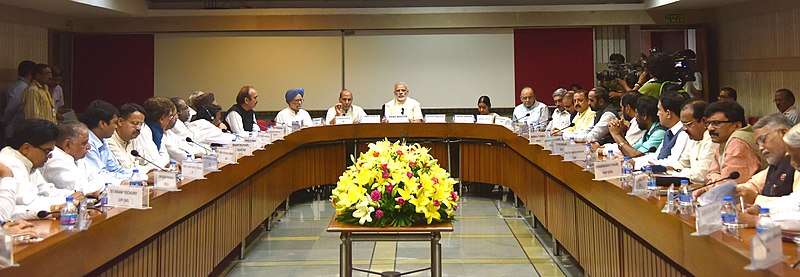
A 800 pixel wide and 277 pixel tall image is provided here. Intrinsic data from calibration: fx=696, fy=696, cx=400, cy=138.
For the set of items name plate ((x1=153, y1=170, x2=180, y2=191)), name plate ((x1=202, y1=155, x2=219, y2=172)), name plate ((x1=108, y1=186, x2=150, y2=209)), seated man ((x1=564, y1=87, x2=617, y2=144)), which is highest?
seated man ((x1=564, y1=87, x2=617, y2=144))

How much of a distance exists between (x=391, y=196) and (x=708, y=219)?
157 cm

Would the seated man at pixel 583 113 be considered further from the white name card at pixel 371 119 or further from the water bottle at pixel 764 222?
the water bottle at pixel 764 222

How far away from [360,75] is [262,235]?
4.91 metres

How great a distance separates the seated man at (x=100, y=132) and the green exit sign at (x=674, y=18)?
816cm

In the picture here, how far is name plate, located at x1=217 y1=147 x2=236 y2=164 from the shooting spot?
168 inches

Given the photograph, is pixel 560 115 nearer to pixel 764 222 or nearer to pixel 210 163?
pixel 210 163

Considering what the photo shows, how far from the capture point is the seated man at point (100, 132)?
366 cm

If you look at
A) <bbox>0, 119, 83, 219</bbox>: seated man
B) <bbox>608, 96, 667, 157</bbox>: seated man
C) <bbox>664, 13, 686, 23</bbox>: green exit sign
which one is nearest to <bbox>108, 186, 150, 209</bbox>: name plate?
<bbox>0, 119, 83, 219</bbox>: seated man

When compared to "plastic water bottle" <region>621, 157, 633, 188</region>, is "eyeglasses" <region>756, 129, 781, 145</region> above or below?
above

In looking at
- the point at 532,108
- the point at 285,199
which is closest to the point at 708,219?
the point at 285,199

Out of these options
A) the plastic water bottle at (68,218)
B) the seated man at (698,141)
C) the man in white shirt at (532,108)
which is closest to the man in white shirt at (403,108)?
the man in white shirt at (532,108)

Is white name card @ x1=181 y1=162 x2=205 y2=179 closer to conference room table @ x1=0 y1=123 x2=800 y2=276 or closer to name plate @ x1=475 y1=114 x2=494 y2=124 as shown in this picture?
conference room table @ x1=0 y1=123 x2=800 y2=276

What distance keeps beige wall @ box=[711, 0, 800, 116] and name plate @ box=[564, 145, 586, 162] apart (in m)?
5.27

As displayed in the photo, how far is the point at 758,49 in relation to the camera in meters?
8.81
